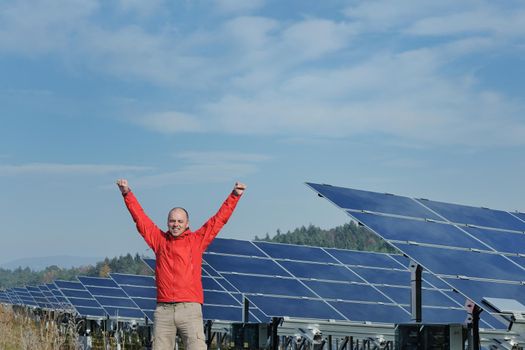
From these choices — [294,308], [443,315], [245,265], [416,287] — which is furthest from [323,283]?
[416,287]

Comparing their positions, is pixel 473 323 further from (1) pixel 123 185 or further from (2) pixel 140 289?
(2) pixel 140 289

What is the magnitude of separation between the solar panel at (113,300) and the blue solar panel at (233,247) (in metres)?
10.3

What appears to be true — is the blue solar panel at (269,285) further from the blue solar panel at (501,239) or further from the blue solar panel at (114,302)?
the blue solar panel at (114,302)

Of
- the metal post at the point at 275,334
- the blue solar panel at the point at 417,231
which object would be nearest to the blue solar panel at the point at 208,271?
the metal post at the point at 275,334

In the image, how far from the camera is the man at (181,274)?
348 inches

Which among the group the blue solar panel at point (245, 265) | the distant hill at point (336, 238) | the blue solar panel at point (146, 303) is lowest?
the blue solar panel at point (146, 303)

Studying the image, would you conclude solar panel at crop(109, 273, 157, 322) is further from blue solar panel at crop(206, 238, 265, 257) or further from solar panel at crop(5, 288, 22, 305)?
solar panel at crop(5, 288, 22, 305)

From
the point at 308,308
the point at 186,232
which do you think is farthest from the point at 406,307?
the point at 186,232

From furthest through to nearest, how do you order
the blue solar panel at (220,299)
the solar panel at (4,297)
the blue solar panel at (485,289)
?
the solar panel at (4,297)
the blue solar panel at (220,299)
the blue solar panel at (485,289)

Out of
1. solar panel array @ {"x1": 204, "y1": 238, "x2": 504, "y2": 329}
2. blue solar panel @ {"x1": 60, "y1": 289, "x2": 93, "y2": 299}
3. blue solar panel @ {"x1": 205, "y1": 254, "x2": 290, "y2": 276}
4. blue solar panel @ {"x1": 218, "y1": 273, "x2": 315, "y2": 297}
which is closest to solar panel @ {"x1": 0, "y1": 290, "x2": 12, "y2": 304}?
blue solar panel @ {"x1": 60, "y1": 289, "x2": 93, "y2": 299}

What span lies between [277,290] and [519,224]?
4.89 metres

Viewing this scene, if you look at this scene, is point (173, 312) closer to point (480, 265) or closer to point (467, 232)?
point (480, 265)

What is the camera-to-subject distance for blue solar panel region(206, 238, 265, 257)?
66.0 feet

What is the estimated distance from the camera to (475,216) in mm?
14234
